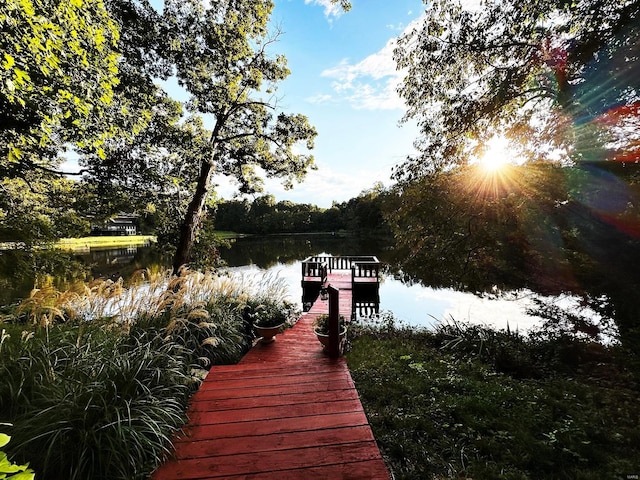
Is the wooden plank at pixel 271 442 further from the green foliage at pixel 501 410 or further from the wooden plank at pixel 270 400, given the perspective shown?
the green foliage at pixel 501 410

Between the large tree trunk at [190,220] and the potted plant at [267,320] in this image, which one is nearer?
the potted plant at [267,320]

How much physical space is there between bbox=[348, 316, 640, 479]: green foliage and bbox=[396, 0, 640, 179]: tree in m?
3.48

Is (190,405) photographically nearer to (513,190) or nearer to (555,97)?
(513,190)

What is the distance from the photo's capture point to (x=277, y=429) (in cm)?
220

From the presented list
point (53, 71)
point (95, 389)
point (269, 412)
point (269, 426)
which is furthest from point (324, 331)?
point (53, 71)

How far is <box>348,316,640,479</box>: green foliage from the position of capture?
7.57 feet

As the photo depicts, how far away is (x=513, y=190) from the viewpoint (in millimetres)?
5066

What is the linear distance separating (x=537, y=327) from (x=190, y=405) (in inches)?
281

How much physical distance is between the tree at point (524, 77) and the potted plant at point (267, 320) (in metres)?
3.80

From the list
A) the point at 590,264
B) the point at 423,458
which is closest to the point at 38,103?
the point at 423,458

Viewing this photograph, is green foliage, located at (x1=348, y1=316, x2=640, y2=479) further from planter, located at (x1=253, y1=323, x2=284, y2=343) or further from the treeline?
the treeline

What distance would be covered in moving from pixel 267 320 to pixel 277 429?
2.52 metres

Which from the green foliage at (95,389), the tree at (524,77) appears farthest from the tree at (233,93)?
the green foliage at (95,389)

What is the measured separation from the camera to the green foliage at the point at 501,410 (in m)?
2.31
